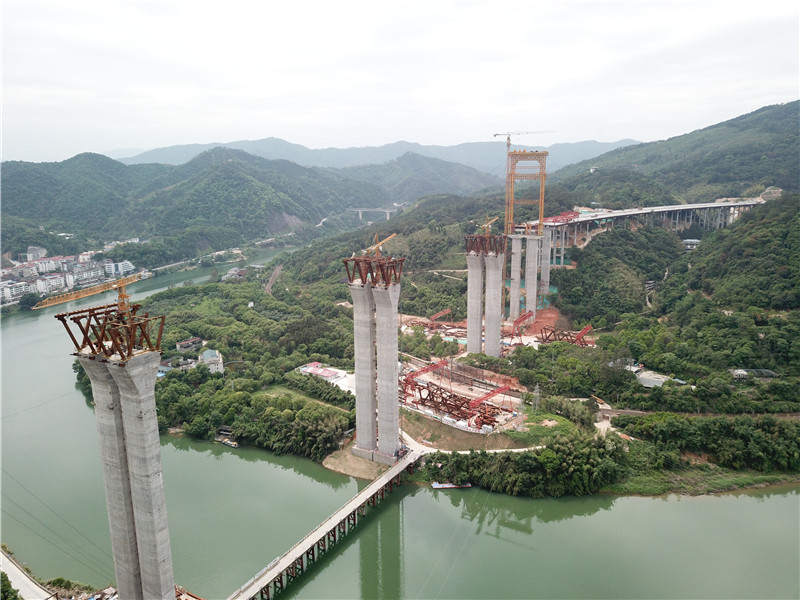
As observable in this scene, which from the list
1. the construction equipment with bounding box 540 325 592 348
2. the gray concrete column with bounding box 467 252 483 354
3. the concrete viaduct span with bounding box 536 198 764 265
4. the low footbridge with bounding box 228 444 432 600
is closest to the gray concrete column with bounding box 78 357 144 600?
the low footbridge with bounding box 228 444 432 600

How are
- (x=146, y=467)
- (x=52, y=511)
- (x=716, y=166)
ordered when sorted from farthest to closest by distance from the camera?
(x=716, y=166)
(x=52, y=511)
(x=146, y=467)

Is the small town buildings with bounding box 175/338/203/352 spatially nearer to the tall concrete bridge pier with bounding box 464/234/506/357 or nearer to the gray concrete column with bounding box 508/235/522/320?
the tall concrete bridge pier with bounding box 464/234/506/357

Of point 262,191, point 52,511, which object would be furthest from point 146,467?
point 262,191

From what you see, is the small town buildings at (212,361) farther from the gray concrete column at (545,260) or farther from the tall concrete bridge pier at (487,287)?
the gray concrete column at (545,260)

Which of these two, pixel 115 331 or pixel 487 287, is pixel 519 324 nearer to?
pixel 487 287

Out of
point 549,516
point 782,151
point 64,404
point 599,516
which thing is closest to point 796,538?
point 599,516

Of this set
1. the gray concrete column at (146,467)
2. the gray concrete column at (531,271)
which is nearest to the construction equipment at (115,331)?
the gray concrete column at (146,467)
